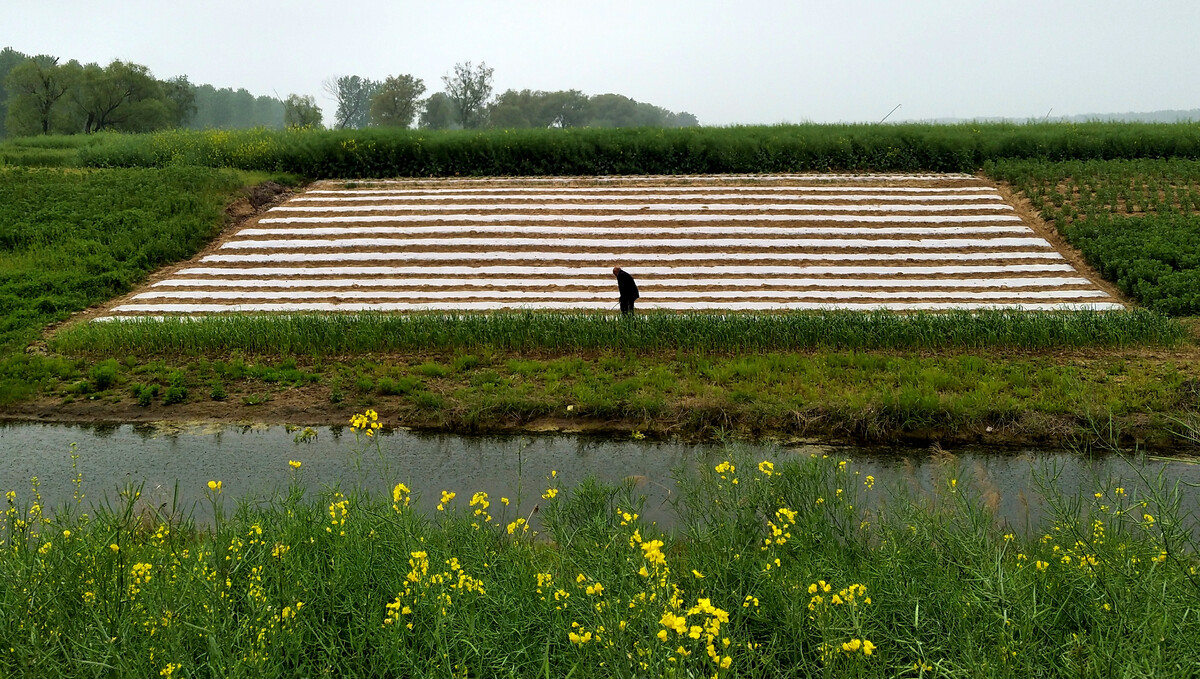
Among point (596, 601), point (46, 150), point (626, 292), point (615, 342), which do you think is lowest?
point (615, 342)

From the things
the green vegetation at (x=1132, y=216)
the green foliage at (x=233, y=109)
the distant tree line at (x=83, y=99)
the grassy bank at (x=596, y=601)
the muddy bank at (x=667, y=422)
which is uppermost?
the green foliage at (x=233, y=109)

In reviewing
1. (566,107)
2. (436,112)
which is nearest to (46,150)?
(436,112)

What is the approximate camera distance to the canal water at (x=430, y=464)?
8328 mm

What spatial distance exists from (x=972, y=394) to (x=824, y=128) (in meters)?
18.5

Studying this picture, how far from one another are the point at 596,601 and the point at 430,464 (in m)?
5.87

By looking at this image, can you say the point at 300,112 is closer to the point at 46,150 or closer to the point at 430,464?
the point at 46,150

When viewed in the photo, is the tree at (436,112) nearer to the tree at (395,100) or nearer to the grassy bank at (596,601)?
the tree at (395,100)

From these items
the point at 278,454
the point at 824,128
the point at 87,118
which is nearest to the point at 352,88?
the point at 87,118

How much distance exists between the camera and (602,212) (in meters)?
21.0

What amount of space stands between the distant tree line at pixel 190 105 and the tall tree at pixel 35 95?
5 cm

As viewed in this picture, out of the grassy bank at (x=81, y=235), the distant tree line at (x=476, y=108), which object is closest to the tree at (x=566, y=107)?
the distant tree line at (x=476, y=108)

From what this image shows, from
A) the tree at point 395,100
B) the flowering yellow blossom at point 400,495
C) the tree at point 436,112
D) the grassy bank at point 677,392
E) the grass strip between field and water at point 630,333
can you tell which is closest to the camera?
the flowering yellow blossom at point 400,495

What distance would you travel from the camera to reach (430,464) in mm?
9438

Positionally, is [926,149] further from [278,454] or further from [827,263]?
[278,454]
